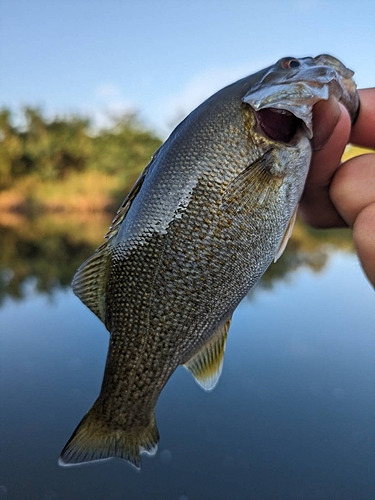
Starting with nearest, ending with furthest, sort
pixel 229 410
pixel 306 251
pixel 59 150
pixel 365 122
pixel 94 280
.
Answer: pixel 94 280, pixel 365 122, pixel 229 410, pixel 306 251, pixel 59 150

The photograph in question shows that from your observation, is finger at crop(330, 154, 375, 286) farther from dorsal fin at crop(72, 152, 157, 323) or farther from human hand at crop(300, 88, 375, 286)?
dorsal fin at crop(72, 152, 157, 323)

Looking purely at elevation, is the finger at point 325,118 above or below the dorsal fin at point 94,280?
above

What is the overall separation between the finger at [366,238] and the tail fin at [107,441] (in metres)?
1.12

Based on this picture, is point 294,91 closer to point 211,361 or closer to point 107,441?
point 211,361

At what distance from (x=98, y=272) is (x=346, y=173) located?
3.83 ft

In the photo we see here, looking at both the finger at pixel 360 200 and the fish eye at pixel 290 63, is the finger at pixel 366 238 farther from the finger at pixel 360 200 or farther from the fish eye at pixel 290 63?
the fish eye at pixel 290 63

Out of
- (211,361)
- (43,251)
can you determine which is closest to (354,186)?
(211,361)

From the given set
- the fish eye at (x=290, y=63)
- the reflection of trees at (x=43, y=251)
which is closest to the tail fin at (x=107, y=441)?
the fish eye at (x=290, y=63)

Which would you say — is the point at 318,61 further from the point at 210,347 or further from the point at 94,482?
the point at 94,482

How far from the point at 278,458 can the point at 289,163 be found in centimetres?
420

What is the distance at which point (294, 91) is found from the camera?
192cm

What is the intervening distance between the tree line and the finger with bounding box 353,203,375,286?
32.0 meters

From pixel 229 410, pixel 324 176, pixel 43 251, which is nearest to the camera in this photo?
pixel 324 176

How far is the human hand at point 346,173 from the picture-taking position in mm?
1831
